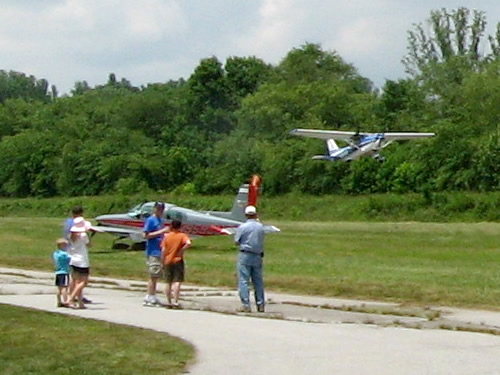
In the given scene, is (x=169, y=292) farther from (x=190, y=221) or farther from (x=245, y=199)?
(x=245, y=199)

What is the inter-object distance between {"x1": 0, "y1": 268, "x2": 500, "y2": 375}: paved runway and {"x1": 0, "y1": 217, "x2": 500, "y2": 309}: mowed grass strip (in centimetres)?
368

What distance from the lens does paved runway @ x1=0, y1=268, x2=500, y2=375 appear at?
482 inches

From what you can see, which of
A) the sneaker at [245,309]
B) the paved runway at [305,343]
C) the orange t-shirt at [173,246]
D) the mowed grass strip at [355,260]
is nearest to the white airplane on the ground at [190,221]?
the mowed grass strip at [355,260]

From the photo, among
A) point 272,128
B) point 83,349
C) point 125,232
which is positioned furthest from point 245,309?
point 272,128

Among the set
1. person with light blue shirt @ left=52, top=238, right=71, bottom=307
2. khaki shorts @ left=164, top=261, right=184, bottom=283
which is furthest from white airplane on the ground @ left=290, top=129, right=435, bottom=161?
person with light blue shirt @ left=52, top=238, right=71, bottom=307

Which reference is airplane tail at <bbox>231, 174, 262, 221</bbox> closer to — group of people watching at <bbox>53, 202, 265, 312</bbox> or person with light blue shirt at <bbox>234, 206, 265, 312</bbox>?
group of people watching at <bbox>53, 202, 265, 312</bbox>

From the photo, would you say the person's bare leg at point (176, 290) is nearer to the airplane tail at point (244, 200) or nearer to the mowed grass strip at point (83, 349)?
the mowed grass strip at point (83, 349)

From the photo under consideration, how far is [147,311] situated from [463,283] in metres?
8.16

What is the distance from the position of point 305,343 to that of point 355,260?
18.7 m

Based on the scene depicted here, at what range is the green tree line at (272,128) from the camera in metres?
67.6

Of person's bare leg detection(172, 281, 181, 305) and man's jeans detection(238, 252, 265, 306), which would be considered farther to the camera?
person's bare leg detection(172, 281, 181, 305)

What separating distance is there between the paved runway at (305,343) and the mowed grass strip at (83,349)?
1.31ft

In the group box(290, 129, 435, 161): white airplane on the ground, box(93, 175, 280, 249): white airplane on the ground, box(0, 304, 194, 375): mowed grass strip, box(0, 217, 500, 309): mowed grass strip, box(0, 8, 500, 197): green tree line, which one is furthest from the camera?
box(0, 8, 500, 197): green tree line

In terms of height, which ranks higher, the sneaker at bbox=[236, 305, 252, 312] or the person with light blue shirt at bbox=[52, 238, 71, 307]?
the person with light blue shirt at bbox=[52, 238, 71, 307]
